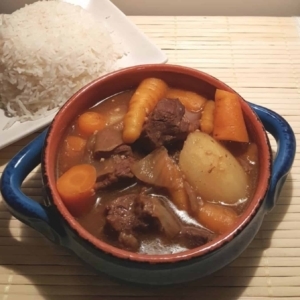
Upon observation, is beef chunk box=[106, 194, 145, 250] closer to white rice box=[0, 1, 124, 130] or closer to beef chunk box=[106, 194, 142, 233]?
beef chunk box=[106, 194, 142, 233]

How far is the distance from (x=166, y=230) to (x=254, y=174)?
241 millimetres

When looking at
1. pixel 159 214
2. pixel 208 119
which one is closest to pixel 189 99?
pixel 208 119

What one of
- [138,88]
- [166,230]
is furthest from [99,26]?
[166,230]

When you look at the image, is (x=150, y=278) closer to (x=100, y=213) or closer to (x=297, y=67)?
(x=100, y=213)

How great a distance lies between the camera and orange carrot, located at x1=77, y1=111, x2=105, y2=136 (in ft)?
3.59

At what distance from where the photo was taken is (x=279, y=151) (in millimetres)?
1032

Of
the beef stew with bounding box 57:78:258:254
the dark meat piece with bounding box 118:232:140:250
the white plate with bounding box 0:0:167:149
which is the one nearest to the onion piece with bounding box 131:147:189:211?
the beef stew with bounding box 57:78:258:254

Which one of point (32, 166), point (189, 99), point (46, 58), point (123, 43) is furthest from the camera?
point (123, 43)

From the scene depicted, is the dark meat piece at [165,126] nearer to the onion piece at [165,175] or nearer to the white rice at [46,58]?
the onion piece at [165,175]

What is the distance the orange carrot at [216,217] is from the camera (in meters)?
0.92

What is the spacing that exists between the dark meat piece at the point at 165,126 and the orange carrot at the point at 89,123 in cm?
13

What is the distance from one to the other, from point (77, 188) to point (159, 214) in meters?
0.18

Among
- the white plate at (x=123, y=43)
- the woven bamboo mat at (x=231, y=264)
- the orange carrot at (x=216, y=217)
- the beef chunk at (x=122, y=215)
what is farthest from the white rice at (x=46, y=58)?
the orange carrot at (x=216, y=217)

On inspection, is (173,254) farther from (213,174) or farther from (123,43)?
(123,43)
